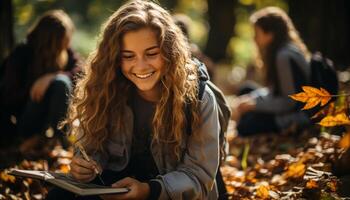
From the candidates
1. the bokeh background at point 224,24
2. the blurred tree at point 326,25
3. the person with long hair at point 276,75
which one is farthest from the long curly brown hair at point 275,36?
the blurred tree at point 326,25

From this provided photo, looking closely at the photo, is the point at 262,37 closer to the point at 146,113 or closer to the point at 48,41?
the point at 48,41

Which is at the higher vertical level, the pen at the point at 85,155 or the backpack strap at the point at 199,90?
the backpack strap at the point at 199,90

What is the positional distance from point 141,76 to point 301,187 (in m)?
1.19

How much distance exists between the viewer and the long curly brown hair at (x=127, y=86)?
3.03 m

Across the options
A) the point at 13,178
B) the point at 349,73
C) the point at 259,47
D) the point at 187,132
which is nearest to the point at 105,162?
the point at 187,132

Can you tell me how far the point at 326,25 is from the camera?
276 inches

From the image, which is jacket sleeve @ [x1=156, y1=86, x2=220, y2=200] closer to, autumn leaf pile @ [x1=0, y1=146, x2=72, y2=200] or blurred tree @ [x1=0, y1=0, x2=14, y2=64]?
autumn leaf pile @ [x1=0, y1=146, x2=72, y2=200]

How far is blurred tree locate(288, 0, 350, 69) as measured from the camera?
6.95 m

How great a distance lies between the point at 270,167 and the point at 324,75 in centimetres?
119

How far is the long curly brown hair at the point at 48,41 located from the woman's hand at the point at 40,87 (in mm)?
146

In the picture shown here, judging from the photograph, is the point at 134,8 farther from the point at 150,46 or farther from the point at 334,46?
the point at 334,46

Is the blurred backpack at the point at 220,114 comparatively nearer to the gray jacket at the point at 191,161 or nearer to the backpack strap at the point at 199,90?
the backpack strap at the point at 199,90

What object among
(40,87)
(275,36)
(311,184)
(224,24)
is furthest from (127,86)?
(224,24)

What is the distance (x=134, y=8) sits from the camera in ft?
10.1
